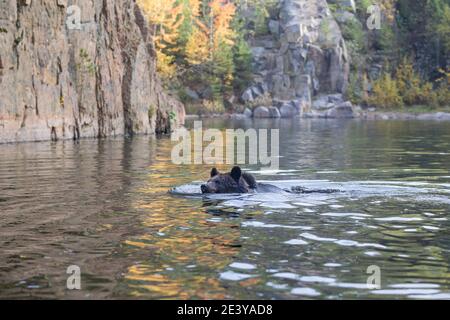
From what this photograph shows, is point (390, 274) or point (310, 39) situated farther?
point (310, 39)

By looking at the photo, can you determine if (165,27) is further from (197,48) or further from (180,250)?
(180,250)

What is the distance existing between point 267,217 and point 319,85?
76445 mm

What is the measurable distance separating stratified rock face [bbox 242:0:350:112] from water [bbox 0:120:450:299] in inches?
2590

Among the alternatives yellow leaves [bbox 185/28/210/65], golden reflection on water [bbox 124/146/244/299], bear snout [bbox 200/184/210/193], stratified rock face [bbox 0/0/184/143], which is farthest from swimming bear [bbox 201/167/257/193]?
yellow leaves [bbox 185/28/210/65]

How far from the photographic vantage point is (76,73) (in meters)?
39.4

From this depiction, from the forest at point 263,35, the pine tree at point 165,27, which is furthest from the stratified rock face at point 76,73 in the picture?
the forest at point 263,35

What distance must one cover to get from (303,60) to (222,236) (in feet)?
258

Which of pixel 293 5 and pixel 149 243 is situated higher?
pixel 293 5

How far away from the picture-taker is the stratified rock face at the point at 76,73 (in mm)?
34094

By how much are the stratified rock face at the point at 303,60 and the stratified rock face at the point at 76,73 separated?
129 ft

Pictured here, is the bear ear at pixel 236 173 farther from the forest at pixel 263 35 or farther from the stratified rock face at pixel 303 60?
the stratified rock face at pixel 303 60

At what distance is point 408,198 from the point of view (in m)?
15.6
